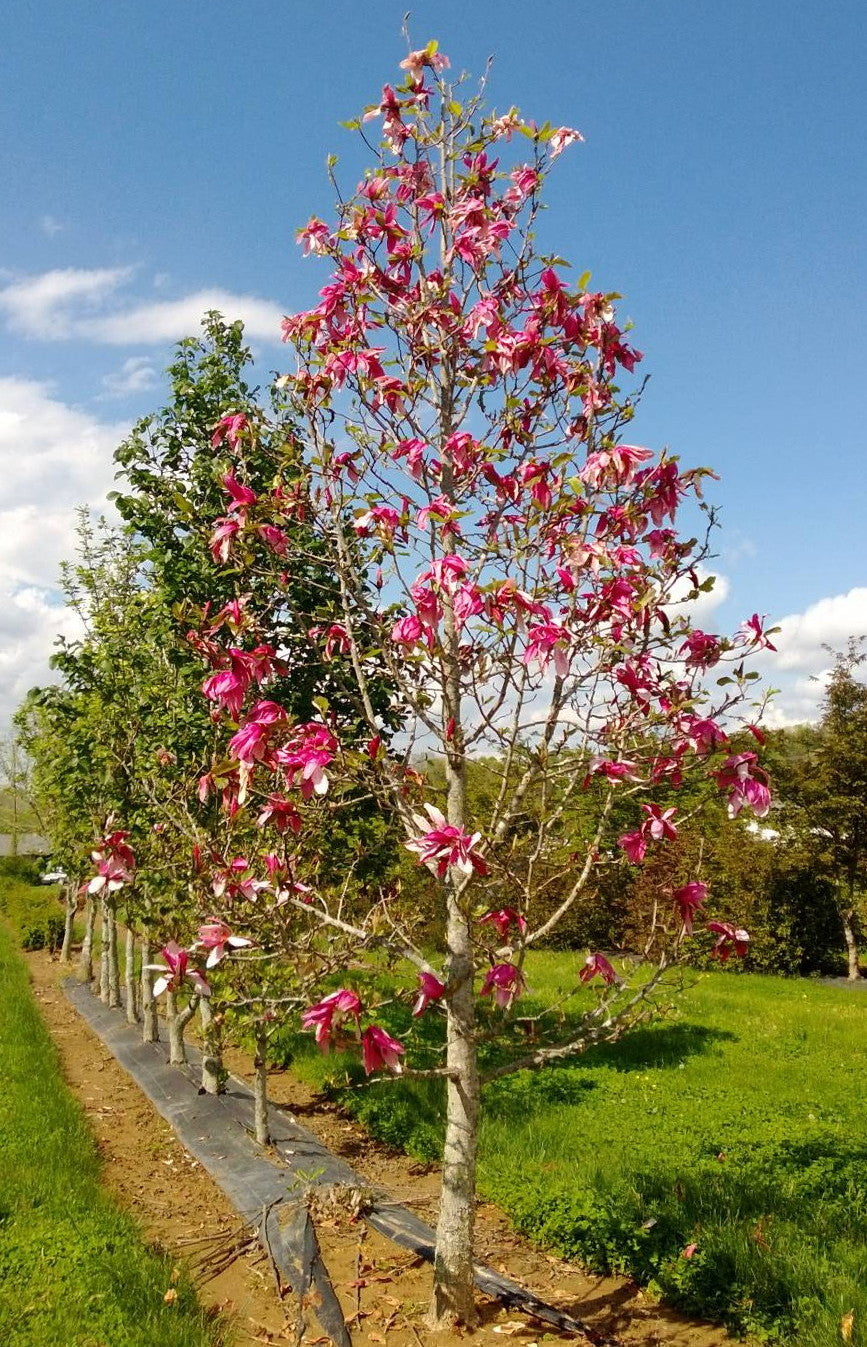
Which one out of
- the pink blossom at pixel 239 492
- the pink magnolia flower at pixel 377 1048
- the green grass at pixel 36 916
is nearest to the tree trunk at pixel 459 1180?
the pink magnolia flower at pixel 377 1048

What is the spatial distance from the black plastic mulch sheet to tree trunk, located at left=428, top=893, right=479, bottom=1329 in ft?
1.55

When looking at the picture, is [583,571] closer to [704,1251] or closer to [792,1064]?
[704,1251]

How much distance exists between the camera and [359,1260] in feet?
17.3

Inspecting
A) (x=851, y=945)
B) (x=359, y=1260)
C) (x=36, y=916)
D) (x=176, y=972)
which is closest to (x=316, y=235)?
(x=176, y=972)

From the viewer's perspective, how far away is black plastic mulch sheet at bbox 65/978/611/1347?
16.0 feet

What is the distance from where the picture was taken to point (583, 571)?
4.07 m

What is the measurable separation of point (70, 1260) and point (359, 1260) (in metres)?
1.69

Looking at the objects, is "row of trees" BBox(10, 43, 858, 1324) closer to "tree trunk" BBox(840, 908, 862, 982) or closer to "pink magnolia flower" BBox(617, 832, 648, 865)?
"pink magnolia flower" BBox(617, 832, 648, 865)

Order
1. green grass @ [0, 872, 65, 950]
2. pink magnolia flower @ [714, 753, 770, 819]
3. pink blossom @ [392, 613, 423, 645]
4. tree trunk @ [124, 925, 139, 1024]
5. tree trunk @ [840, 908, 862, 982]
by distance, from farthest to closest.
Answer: green grass @ [0, 872, 65, 950] < tree trunk @ [840, 908, 862, 982] < tree trunk @ [124, 925, 139, 1024] < pink blossom @ [392, 613, 423, 645] < pink magnolia flower @ [714, 753, 770, 819]

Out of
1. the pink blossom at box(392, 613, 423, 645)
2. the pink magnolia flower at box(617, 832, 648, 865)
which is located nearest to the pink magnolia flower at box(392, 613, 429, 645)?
the pink blossom at box(392, 613, 423, 645)

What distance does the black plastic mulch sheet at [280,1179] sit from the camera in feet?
16.0

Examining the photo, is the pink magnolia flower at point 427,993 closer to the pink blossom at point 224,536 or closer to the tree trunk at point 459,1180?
the tree trunk at point 459,1180

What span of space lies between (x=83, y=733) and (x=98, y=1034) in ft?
18.9

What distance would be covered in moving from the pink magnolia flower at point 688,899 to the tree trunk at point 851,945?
18.4m
